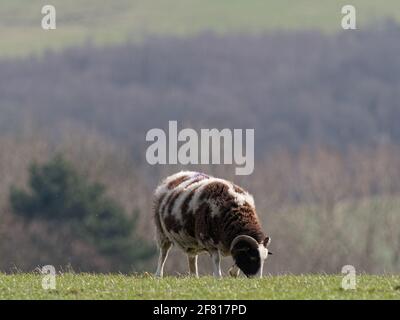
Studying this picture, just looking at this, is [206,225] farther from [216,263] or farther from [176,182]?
[176,182]

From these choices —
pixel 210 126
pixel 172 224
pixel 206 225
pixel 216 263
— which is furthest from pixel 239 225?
pixel 210 126

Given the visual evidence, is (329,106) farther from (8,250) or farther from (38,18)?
(8,250)

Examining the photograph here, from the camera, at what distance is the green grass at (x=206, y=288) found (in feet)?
57.5

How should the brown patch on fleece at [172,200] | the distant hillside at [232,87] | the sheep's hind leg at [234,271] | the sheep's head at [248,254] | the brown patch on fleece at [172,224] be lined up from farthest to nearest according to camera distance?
the distant hillside at [232,87] < the brown patch on fleece at [172,200] < the brown patch on fleece at [172,224] < the sheep's hind leg at [234,271] < the sheep's head at [248,254]

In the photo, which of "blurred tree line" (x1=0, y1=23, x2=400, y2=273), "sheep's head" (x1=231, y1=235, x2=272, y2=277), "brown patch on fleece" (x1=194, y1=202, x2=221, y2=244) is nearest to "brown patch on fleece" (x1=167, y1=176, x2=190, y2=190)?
"brown patch on fleece" (x1=194, y1=202, x2=221, y2=244)

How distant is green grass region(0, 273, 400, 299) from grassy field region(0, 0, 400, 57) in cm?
14087

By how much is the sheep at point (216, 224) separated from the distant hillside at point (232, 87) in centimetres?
10026

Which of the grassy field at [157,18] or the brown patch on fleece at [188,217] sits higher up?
the grassy field at [157,18]

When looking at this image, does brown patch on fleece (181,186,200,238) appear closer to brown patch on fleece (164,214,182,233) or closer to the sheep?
the sheep

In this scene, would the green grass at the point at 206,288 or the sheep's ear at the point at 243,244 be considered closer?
the green grass at the point at 206,288

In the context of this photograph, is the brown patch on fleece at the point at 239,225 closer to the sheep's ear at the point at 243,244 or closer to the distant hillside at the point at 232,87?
the sheep's ear at the point at 243,244

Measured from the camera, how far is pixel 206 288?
18.4 m

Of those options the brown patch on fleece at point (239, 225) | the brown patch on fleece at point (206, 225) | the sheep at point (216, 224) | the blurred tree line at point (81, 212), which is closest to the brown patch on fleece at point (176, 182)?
the sheep at point (216, 224)

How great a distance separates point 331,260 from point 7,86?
76.2 meters
